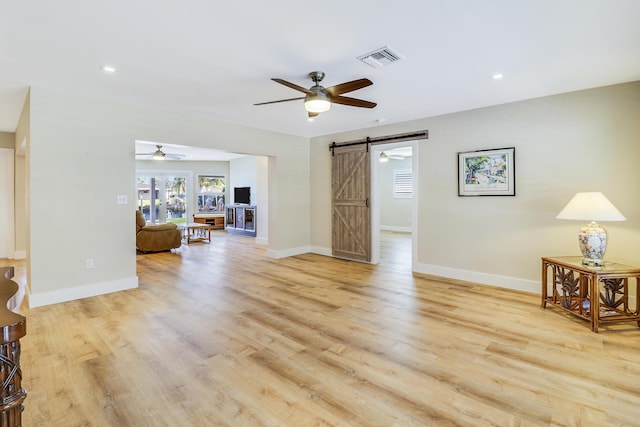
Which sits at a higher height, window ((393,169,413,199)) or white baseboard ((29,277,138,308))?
window ((393,169,413,199))

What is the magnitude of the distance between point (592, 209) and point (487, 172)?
151 cm

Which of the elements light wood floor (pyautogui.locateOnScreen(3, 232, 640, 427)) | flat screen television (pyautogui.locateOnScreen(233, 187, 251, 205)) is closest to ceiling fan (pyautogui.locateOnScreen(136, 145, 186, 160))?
flat screen television (pyautogui.locateOnScreen(233, 187, 251, 205))

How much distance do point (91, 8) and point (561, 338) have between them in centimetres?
462

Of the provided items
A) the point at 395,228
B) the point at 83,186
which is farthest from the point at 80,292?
the point at 395,228

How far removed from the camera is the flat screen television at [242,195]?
10.8 meters

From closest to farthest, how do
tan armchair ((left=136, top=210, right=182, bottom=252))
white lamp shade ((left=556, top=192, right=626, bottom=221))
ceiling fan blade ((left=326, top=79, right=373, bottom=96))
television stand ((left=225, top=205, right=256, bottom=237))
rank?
ceiling fan blade ((left=326, top=79, right=373, bottom=96)) → white lamp shade ((left=556, top=192, right=626, bottom=221)) → tan armchair ((left=136, top=210, right=182, bottom=252)) → television stand ((left=225, top=205, right=256, bottom=237))

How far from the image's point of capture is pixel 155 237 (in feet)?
23.6

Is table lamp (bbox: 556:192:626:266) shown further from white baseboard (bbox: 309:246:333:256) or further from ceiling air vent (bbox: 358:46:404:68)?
white baseboard (bbox: 309:246:333:256)

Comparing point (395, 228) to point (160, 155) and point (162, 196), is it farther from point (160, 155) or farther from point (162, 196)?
point (162, 196)

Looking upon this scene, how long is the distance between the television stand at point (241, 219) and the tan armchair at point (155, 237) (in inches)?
113

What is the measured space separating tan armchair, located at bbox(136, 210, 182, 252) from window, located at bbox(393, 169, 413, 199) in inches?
277

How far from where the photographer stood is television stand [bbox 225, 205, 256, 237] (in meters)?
10.1

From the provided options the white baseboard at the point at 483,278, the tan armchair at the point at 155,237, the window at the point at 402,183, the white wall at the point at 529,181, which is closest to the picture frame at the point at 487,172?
the white wall at the point at 529,181

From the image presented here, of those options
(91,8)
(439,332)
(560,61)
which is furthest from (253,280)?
(560,61)
